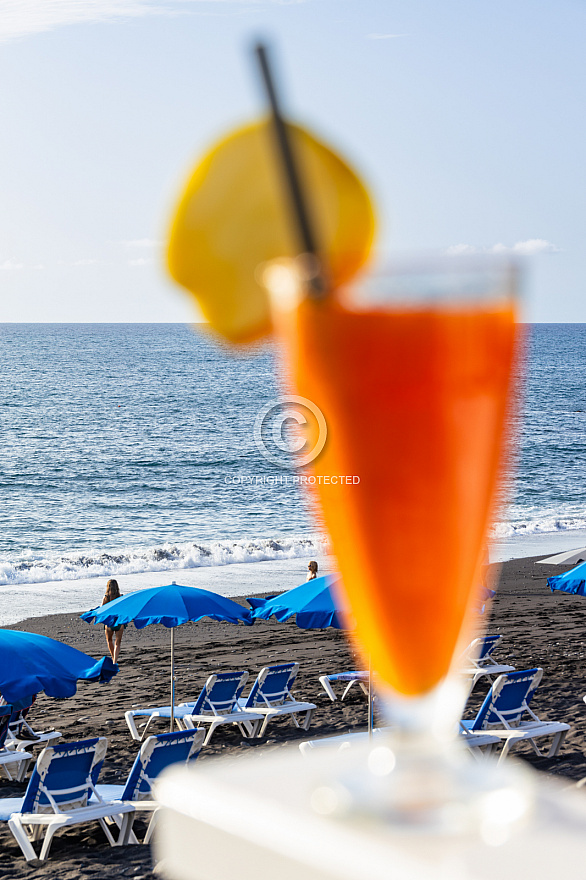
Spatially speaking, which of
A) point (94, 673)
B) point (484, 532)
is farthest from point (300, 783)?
point (94, 673)

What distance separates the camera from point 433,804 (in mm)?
937

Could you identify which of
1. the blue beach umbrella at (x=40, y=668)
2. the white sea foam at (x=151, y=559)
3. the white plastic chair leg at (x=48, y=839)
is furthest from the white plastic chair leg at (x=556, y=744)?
the white sea foam at (x=151, y=559)

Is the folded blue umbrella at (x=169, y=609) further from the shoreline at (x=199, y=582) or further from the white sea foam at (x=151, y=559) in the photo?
the white sea foam at (x=151, y=559)

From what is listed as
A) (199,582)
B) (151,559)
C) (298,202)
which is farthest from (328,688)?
(151,559)

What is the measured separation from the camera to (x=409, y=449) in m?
1.00

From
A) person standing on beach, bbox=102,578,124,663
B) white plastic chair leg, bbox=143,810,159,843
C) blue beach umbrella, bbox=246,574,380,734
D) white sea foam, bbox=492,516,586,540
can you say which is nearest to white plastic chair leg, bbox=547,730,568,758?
blue beach umbrella, bbox=246,574,380,734

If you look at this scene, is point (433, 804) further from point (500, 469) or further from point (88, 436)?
point (88, 436)

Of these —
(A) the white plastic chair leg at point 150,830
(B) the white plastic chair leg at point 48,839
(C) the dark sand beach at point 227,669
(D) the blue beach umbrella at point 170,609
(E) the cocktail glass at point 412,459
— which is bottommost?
(C) the dark sand beach at point 227,669

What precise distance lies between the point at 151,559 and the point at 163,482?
17.6 m

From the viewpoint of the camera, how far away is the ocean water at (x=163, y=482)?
95.2ft

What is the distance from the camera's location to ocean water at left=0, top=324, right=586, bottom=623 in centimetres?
2903

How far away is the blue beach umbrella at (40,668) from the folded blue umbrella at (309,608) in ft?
6.74

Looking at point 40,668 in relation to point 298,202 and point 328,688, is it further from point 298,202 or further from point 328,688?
Result: point 298,202

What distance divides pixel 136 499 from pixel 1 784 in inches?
1397
